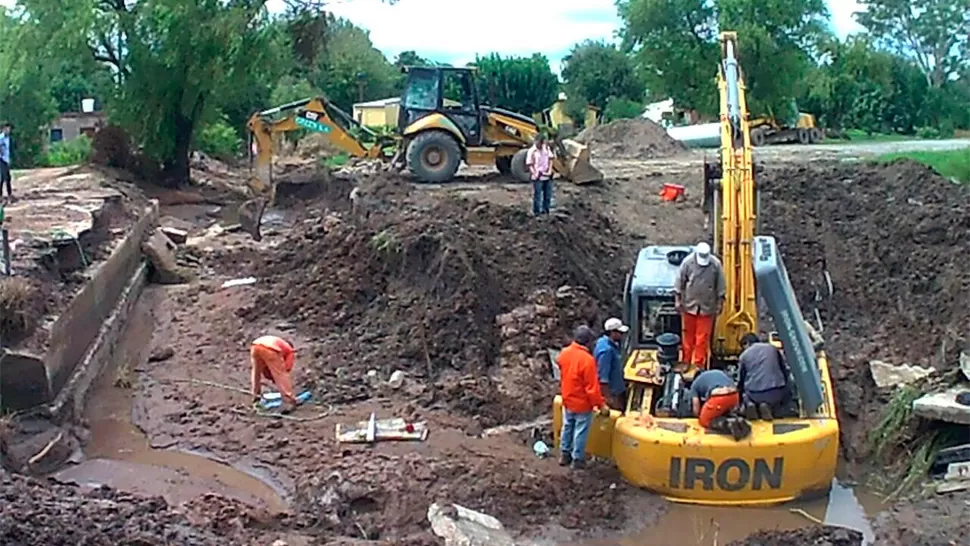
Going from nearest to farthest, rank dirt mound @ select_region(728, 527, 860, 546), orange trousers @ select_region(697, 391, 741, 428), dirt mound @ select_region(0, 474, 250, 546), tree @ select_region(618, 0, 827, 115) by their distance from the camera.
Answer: dirt mound @ select_region(0, 474, 250, 546), dirt mound @ select_region(728, 527, 860, 546), orange trousers @ select_region(697, 391, 741, 428), tree @ select_region(618, 0, 827, 115)

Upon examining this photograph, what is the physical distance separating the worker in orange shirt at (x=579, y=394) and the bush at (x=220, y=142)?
96.6 ft

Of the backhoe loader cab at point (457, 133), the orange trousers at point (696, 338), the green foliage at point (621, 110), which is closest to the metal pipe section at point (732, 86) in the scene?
the orange trousers at point (696, 338)

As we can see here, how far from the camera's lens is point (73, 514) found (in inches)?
340

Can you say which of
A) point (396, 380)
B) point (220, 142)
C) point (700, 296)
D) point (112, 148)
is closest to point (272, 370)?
point (396, 380)

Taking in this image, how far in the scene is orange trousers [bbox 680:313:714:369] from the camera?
1089 cm

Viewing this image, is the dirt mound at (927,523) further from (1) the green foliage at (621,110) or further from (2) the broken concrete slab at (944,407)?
(1) the green foliage at (621,110)

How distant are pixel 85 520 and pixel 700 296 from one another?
5.32 metres

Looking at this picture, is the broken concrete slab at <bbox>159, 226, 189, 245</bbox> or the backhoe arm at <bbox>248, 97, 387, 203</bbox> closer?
the backhoe arm at <bbox>248, 97, 387, 203</bbox>

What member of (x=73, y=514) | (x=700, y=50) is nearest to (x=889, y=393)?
(x=73, y=514)

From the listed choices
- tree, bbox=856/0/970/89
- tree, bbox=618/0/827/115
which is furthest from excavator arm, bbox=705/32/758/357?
tree, bbox=856/0/970/89

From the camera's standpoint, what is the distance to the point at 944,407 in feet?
37.0

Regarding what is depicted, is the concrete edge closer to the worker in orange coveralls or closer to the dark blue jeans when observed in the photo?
the worker in orange coveralls

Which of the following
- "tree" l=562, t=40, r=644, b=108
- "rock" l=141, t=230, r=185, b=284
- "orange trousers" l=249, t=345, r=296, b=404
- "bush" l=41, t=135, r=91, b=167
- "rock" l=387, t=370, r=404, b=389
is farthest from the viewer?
"tree" l=562, t=40, r=644, b=108

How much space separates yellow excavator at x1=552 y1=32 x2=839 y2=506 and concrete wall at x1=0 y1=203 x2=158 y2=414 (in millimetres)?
5206
